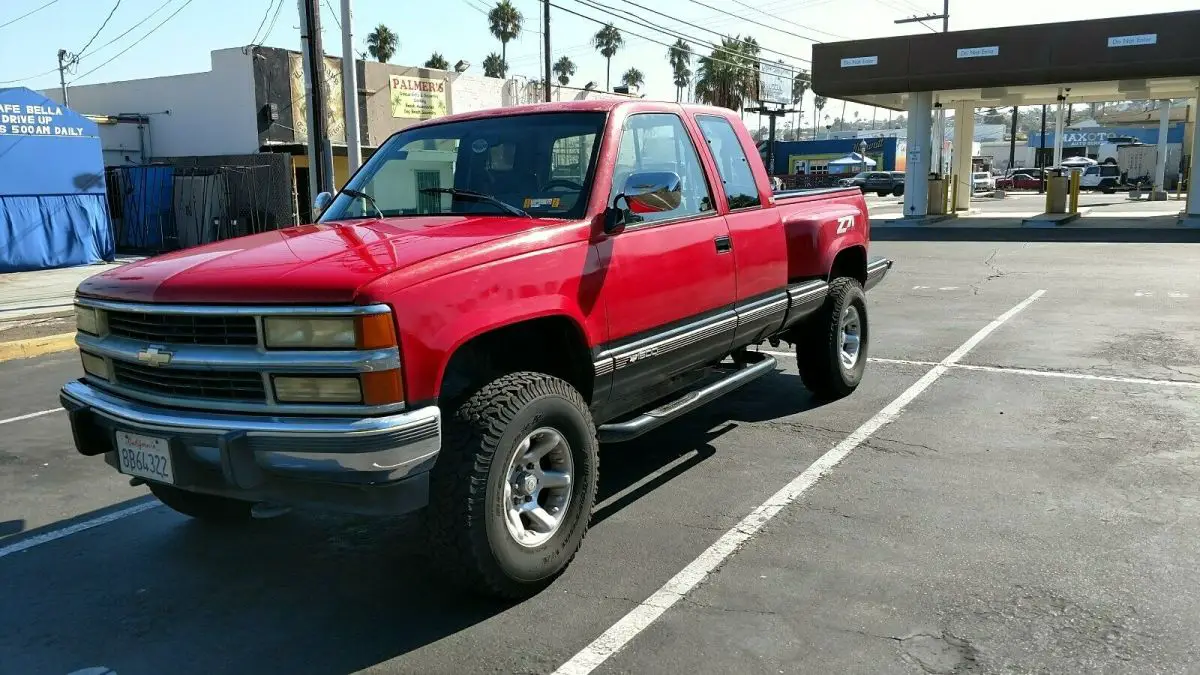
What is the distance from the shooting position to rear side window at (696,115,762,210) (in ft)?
17.6

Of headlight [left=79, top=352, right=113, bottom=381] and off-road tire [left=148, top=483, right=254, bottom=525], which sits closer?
headlight [left=79, top=352, right=113, bottom=381]

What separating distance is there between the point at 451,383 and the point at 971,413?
4.17 m

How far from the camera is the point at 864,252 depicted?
7.12 meters

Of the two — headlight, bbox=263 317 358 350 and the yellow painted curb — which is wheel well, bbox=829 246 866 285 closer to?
headlight, bbox=263 317 358 350

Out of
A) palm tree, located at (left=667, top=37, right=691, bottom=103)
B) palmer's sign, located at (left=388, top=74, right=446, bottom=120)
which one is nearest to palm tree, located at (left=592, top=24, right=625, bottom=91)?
palm tree, located at (left=667, top=37, right=691, bottom=103)

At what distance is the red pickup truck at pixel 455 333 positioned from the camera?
3164 millimetres

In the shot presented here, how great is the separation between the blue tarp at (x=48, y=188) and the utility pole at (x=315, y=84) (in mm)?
8041

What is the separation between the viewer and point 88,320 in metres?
3.90

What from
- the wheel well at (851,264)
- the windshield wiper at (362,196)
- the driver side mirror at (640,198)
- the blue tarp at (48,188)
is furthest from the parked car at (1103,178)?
the windshield wiper at (362,196)

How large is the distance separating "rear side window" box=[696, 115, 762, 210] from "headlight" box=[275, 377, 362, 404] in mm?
2834

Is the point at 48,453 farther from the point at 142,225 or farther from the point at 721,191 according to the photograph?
the point at 142,225

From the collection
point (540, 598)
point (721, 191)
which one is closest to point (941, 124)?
point (721, 191)

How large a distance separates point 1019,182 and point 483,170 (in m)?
56.2

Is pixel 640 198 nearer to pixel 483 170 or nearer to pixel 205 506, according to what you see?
pixel 483 170
